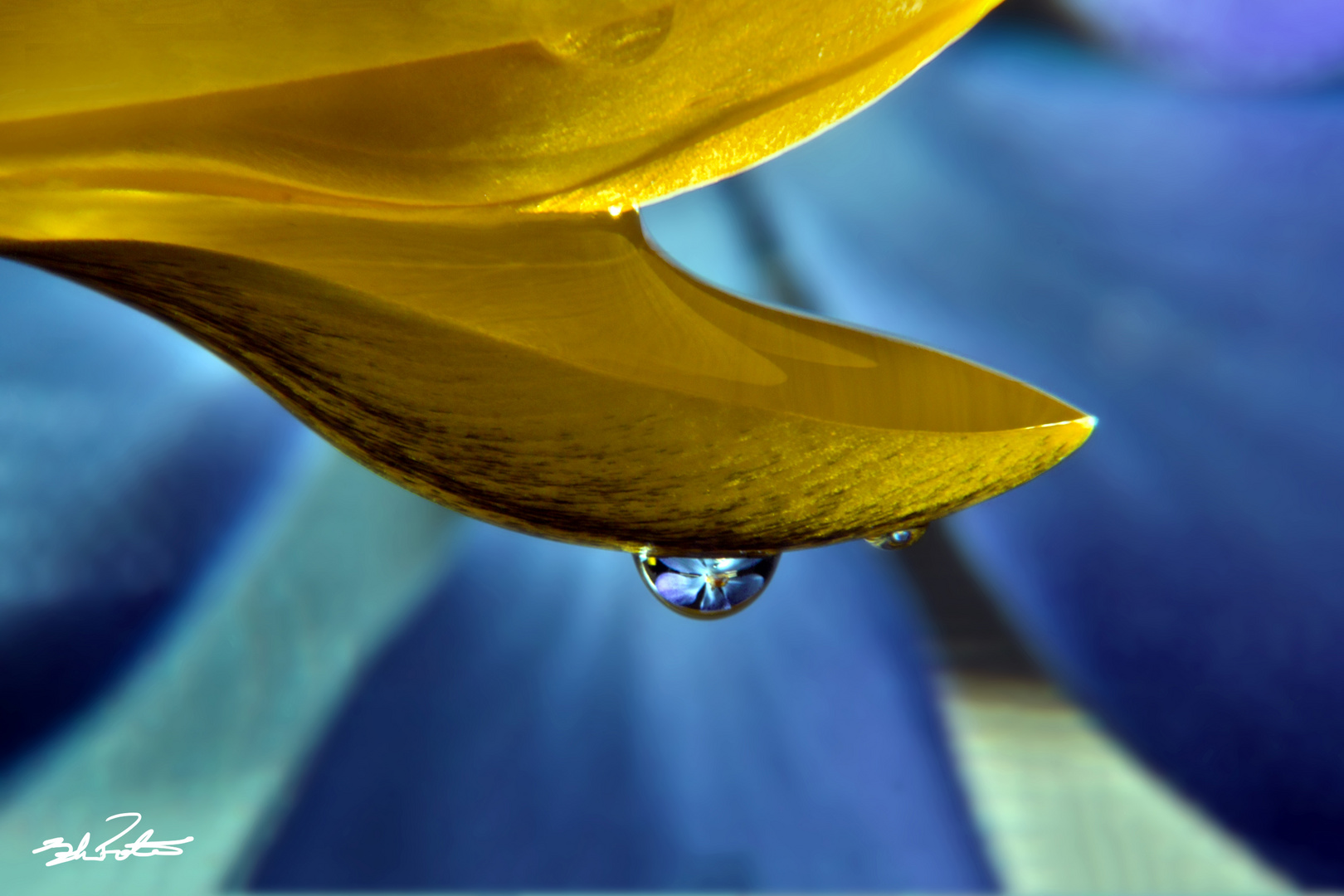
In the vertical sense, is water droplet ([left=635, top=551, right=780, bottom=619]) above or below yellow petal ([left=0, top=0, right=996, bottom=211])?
below

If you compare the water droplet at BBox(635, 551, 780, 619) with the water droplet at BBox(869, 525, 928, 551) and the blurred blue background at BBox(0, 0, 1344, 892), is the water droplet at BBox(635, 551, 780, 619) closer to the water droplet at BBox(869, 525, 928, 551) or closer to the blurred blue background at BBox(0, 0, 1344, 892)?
the water droplet at BBox(869, 525, 928, 551)

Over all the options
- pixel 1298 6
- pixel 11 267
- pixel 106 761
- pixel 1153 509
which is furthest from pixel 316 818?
pixel 1298 6

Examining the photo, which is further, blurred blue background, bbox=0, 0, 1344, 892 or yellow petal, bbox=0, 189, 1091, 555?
blurred blue background, bbox=0, 0, 1344, 892

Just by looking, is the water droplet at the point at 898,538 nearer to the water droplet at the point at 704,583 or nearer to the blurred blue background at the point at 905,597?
the water droplet at the point at 704,583

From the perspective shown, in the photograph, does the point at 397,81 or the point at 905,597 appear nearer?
the point at 397,81
